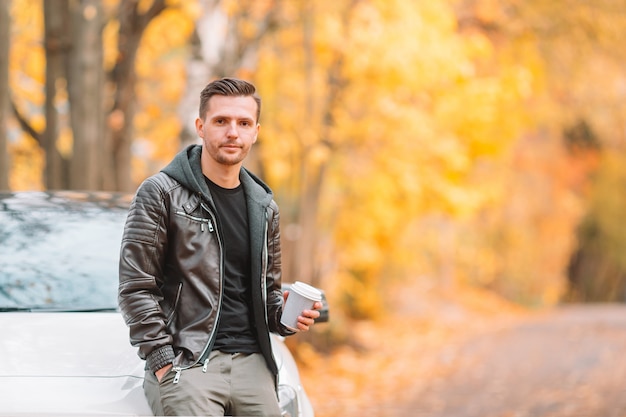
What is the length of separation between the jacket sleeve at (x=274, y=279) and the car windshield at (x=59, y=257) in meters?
1.03

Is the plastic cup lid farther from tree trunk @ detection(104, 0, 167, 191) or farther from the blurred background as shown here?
tree trunk @ detection(104, 0, 167, 191)

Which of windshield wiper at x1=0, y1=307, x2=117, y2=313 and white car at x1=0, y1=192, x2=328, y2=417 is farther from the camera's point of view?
windshield wiper at x1=0, y1=307, x2=117, y2=313

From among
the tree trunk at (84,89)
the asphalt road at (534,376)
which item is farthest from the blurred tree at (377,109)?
the tree trunk at (84,89)

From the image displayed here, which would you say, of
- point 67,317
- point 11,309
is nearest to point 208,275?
point 67,317

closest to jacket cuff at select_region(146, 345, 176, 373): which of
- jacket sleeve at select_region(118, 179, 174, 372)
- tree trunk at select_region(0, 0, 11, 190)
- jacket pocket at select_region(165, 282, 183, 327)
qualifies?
jacket sleeve at select_region(118, 179, 174, 372)

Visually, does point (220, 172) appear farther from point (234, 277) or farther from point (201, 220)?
point (234, 277)

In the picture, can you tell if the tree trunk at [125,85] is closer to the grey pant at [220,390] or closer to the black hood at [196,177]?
the black hood at [196,177]

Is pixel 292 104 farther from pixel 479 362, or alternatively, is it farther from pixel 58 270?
pixel 58 270

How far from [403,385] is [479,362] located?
4.58 ft

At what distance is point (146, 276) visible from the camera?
3727 mm

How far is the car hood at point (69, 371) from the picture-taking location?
3656mm

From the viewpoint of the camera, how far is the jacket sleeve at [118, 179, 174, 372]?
12.1ft

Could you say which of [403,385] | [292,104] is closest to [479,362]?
[403,385]

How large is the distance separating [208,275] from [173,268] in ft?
0.44
